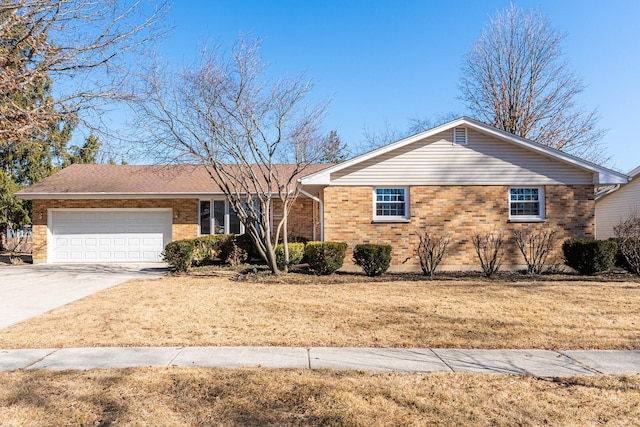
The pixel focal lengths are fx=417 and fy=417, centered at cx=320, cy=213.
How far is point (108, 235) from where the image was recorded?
1747cm

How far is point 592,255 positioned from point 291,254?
351 inches

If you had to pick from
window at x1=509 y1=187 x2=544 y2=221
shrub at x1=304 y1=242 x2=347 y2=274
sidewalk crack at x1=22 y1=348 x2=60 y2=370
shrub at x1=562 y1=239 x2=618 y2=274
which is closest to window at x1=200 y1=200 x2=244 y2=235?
shrub at x1=304 y1=242 x2=347 y2=274

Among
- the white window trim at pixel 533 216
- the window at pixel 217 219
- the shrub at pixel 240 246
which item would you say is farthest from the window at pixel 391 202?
the window at pixel 217 219

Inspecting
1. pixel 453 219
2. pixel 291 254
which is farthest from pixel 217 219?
pixel 453 219

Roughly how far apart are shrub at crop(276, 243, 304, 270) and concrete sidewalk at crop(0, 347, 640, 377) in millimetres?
7738

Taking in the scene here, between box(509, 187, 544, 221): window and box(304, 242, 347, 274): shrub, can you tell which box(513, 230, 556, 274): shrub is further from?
box(304, 242, 347, 274): shrub

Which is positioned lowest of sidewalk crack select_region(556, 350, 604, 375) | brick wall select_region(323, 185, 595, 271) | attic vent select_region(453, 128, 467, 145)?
sidewalk crack select_region(556, 350, 604, 375)

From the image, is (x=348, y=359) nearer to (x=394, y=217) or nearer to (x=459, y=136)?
(x=394, y=217)

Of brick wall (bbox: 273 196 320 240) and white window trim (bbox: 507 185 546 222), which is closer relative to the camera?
white window trim (bbox: 507 185 546 222)

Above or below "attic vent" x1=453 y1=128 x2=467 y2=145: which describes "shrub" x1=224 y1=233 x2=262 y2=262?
below

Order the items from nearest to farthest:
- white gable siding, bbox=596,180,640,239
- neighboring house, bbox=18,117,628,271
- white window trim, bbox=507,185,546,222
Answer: neighboring house, bbox=18,117,628,271 < white window trim, bbox=507,185,546,222 < white gable siding, bbox=596,180,640,239

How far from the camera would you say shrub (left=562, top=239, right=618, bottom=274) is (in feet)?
39.4

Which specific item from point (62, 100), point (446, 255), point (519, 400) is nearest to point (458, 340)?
point (519, 400)

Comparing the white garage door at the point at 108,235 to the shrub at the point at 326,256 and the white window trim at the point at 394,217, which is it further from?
the white window trim at the point at 394,217
